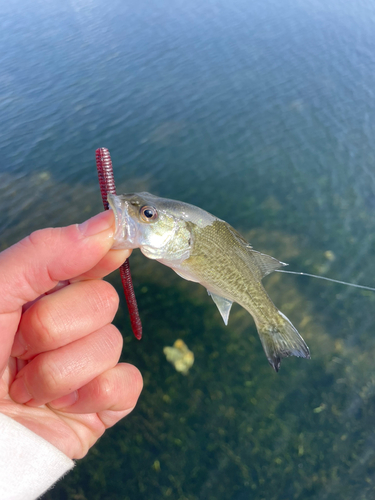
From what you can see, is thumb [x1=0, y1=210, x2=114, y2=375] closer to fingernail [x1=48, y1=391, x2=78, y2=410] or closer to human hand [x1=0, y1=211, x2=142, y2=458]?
human hand [x1=0, y1=211, x2=142, y2=458]

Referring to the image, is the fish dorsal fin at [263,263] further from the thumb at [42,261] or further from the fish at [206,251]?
the thumb at [42,261]

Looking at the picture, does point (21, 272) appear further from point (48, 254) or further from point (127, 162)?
point (127, 162)

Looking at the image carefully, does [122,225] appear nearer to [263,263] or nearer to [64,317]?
[64,317]

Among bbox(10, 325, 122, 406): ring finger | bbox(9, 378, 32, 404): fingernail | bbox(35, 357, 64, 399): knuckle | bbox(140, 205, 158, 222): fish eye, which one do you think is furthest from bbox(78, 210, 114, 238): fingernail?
bbox(9, 378, 32, 404): fingernail

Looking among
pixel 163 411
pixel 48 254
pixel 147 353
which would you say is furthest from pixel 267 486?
pixel 48 254

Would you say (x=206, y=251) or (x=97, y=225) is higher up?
(x=97, y=225)

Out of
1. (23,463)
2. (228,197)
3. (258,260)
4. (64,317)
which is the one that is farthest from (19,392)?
(228,197)
